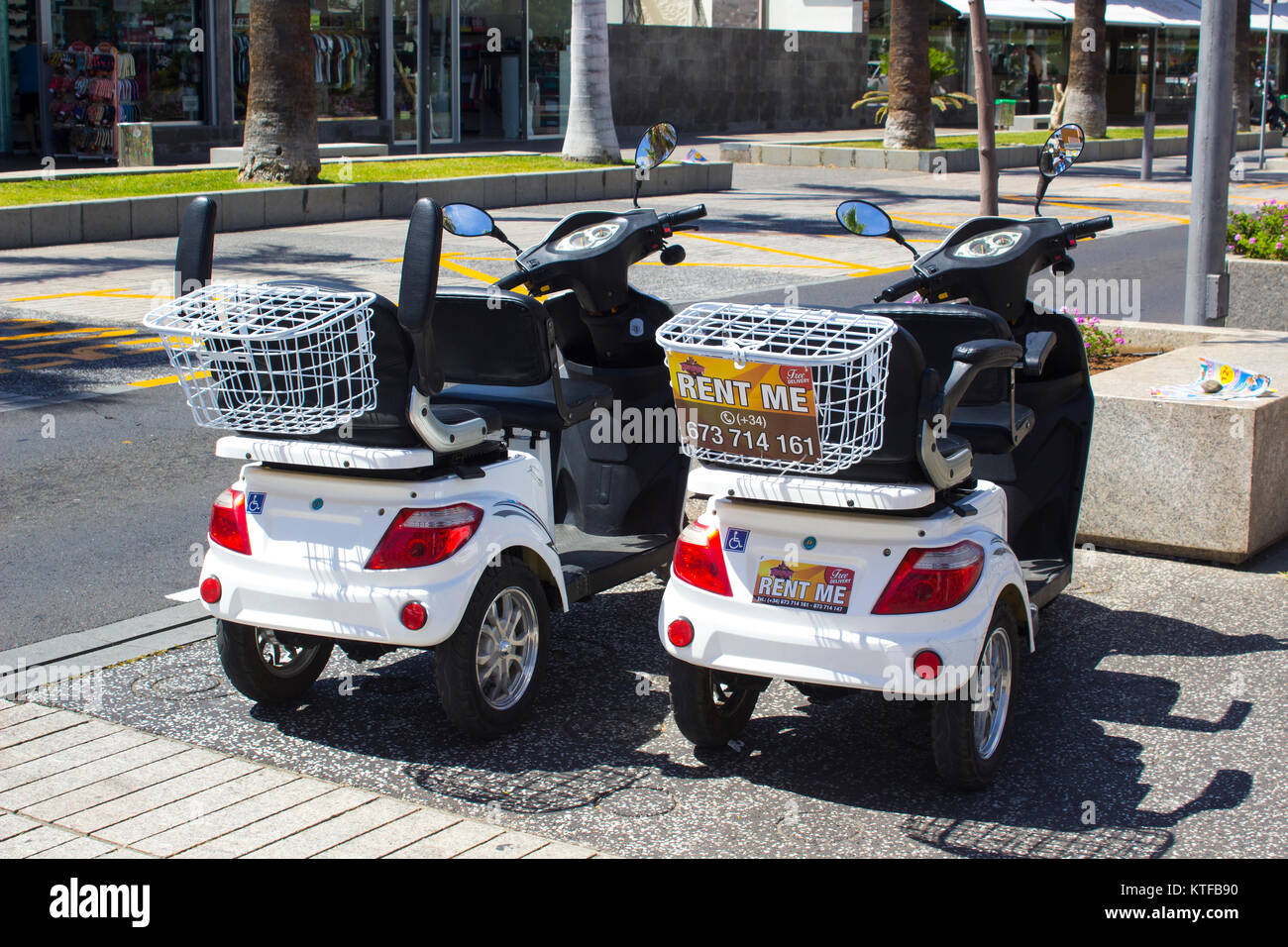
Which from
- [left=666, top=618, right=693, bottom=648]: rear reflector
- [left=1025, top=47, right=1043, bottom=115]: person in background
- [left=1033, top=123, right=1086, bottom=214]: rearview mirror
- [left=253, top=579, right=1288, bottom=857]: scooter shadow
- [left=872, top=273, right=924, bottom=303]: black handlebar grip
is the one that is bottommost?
[left=253, top=579, right=1288, bottom=857]: scooter shadow

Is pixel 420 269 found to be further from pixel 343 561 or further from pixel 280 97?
pixel 280 97

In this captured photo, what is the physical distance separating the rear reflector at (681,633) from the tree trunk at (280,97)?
14605 millimetres

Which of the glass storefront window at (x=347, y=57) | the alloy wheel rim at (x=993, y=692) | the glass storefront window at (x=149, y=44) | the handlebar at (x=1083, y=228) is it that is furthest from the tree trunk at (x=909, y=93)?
the alloy wheel rim at (x=993, y=692)

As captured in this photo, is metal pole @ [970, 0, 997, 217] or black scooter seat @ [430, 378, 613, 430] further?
metal pole @ [970, 0, 997, 217]

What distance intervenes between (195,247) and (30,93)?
20.8m

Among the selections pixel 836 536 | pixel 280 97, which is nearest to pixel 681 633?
pixel 836 536

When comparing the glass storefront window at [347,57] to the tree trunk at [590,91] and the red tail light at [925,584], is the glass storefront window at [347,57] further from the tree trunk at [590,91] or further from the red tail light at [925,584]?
the red tail light at [925,584]

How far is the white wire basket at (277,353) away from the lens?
12.9ft

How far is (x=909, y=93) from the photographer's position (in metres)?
25.9

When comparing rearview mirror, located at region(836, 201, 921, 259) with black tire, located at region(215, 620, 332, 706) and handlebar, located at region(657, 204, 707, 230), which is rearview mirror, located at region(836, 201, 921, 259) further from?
black tire, located at region(215, 620, 332, 706)

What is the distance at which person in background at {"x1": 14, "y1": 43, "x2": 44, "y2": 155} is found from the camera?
22.3m

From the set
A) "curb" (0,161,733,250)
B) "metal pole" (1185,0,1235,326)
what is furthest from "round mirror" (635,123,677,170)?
"curb" (0,161,733,250)

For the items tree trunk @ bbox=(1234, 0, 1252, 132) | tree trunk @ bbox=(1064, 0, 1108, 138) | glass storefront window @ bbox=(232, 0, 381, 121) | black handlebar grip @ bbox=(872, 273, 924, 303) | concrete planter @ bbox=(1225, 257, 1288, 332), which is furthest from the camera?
tree trunk @ bbox=(1234, 0, 1252, 132)

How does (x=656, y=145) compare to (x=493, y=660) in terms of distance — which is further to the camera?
(x=656, y=145)
